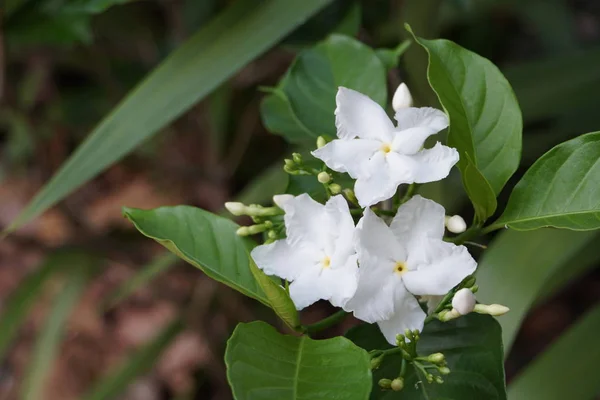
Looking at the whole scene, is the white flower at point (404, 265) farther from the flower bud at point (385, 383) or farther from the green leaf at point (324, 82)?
the green leaf at point (324, 82)

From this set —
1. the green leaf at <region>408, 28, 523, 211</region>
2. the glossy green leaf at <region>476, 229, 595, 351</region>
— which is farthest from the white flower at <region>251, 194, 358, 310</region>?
the glossy green leaf at <region>476, 229, 595, 351</region>

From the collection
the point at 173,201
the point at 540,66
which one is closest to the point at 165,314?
the point at 173,201

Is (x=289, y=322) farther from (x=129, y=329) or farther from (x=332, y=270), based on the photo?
(x=129, y=329)

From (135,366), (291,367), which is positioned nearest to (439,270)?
(291,367)

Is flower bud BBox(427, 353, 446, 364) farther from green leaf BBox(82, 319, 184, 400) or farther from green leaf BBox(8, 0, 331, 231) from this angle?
green leaf BBox(82, 319, 184, 400)

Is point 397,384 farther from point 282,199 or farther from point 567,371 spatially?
point 567,371
